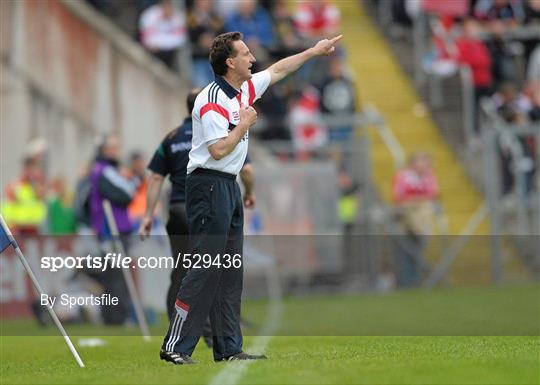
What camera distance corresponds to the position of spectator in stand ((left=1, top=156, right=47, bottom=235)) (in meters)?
22.5

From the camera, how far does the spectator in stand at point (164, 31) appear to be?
27781mm

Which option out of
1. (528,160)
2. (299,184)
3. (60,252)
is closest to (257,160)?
(299,184)

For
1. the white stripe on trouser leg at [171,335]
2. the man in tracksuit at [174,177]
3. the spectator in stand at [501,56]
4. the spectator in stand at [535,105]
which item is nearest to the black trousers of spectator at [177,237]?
the man in tracksuit at [174,177]

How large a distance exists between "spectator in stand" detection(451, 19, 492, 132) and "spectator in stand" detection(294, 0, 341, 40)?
8.10 feet

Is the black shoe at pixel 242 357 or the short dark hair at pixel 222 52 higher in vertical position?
the short dark hair at pixel 222 52

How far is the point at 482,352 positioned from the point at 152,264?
599 centimetres

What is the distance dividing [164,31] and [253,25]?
1.94 meters

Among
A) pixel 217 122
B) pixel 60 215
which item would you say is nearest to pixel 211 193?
pixel 217 122

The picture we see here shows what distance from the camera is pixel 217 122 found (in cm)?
1166

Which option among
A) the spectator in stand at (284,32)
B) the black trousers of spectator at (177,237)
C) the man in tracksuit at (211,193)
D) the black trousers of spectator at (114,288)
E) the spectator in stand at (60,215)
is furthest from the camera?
the spectator in stand at (284,32)

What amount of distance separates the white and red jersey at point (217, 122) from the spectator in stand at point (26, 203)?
10.9 meters

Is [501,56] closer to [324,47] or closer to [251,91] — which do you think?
[324,47]

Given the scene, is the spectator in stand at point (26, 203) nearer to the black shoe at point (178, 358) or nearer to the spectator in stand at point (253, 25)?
the spectator in stand at point (253, 25)

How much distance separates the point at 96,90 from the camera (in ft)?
86.2
